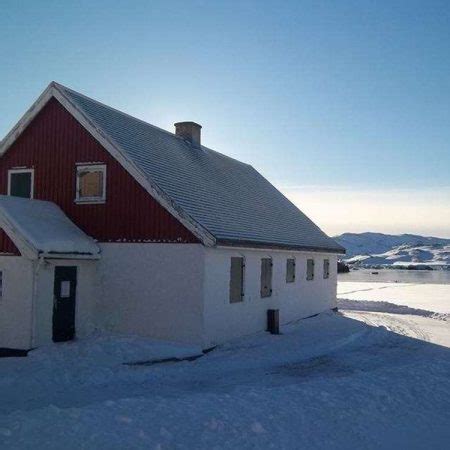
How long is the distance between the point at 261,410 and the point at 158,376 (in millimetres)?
3425

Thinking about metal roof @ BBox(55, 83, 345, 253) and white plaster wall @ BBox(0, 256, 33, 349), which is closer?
white plaster wall @ BBox(0, 256, 33, 349)

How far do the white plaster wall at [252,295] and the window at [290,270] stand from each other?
0.18 metres

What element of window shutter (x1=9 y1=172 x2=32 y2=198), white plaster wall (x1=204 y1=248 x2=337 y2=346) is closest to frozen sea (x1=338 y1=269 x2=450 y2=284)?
white plaster wall (x1=204 y1=248 x2=337 y2=346)

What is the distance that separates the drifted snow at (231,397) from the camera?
737 cm

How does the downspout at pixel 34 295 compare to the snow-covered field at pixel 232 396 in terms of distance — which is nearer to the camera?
the snow-covered field at pixel 232 396

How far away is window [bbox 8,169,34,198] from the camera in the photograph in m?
16.8

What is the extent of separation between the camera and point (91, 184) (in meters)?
16.1

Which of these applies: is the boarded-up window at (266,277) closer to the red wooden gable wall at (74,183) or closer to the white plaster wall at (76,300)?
the red wooden gable wall at (74,183)

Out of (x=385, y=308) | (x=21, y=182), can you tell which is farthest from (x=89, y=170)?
(x=385, y=308)

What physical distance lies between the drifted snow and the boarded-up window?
6.91 ft

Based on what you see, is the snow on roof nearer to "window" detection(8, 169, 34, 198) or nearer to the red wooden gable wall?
the red wooden gable wall

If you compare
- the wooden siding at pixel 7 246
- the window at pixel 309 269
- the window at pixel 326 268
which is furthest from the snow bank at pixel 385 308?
the wooden siding at pixel 7 246

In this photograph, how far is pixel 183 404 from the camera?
348 inches

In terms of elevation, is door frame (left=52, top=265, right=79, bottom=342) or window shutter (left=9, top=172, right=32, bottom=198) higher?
window shutter (left=9, top=172, right=32, bottom=198)
